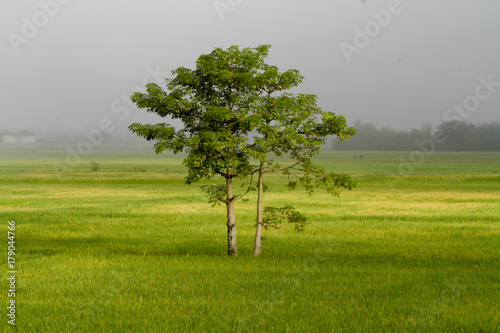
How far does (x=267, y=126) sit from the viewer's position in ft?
59.7

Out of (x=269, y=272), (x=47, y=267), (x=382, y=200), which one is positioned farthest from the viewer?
(x=382, y=200)

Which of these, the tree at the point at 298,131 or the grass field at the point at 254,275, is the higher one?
the tree at the point at 298,131

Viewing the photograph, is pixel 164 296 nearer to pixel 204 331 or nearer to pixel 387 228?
pixel 204 331

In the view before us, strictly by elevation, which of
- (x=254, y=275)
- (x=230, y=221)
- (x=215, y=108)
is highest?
(x=215, y=108)

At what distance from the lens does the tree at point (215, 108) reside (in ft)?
59.7

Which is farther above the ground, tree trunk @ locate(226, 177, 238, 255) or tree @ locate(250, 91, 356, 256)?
tree @ locate(250, 91, 356, 256)

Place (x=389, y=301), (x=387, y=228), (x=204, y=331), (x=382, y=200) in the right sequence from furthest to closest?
(x=382, y=200)
(x=387, y=228)
(x=389, y=301)
(x=204, y=331)

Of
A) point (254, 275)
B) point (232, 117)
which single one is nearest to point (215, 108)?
point (232, 117)

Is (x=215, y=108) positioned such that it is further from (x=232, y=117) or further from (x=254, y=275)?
(x=254, y=275)

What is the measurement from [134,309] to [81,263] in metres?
6.67

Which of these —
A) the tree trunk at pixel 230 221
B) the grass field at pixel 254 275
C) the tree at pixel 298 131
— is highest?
the tree at pixel 298 131

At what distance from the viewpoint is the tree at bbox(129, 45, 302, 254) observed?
18188mm

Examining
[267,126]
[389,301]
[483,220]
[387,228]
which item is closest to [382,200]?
[483,220]

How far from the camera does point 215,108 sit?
17.8 metres
